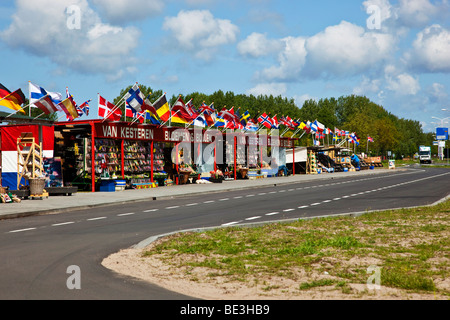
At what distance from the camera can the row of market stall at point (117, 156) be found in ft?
90.9

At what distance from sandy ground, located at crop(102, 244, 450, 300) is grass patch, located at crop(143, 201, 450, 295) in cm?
11

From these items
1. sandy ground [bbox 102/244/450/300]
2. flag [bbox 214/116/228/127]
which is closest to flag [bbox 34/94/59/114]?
flag [bbox 214/116/228/127]

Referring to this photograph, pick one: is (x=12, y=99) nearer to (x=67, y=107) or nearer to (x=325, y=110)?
(x=67, y=107)

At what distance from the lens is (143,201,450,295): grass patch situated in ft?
25.4

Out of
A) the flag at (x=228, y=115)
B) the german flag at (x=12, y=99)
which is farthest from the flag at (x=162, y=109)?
the german flag at (x=12, y=99)

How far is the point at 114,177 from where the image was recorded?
107ft

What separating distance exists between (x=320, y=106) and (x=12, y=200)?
121326 mm

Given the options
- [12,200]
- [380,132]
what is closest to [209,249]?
[12,200]

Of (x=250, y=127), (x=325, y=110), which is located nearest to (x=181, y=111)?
(x=250, y=127)

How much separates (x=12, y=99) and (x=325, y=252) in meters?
19.9

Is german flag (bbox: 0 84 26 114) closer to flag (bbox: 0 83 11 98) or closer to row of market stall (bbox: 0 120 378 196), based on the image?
flag (bbox: 0 83 11 98)

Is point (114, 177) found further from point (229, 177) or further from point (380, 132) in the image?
point (380, 132)

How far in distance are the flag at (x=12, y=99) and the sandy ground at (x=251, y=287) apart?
18266 millimetres

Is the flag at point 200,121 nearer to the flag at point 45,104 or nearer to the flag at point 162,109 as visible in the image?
the flag at point 162,109
